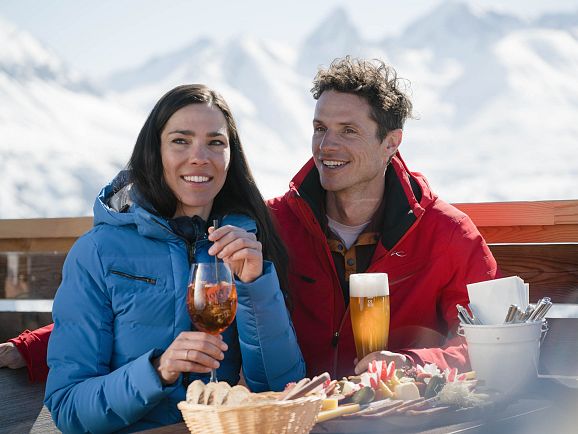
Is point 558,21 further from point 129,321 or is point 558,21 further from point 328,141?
point 129,321

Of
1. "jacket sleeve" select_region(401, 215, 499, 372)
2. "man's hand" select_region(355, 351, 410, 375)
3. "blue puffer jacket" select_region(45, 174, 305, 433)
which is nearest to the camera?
"blue puffer jacket" select_region(45, 174, 305, 433)

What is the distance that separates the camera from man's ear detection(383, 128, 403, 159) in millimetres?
2971

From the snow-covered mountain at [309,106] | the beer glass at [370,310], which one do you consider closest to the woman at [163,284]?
the beer glass at [370,310]

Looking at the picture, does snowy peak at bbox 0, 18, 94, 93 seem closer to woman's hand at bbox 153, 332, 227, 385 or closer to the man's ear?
the man's ear

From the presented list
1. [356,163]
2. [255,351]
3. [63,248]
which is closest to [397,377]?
[255,351]

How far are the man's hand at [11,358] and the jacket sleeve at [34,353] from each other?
0.04ft

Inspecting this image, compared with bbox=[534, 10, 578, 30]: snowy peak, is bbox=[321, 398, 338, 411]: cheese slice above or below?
below

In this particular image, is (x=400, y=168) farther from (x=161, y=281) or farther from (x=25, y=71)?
(x=25, y=71)

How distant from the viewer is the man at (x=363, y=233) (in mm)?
2633

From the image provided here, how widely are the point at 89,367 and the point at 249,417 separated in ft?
2.58

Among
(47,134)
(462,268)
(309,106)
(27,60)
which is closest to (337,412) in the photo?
(462,268)

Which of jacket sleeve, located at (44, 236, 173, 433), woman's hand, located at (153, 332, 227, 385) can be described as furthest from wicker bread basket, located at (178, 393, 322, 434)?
jacket sleeve, located at (44, 236, 173, 433)

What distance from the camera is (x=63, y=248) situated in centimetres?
356

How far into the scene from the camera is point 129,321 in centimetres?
198
